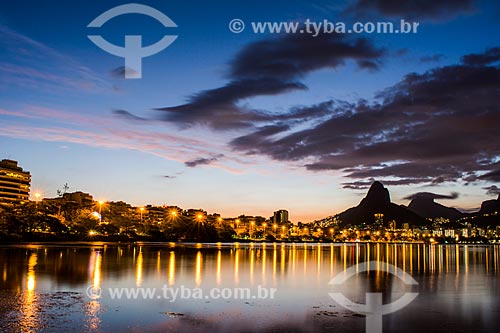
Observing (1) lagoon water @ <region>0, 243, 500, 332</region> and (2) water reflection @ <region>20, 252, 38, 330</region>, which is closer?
(2) water reflection @ <region>20, 252, 38, 330</region>

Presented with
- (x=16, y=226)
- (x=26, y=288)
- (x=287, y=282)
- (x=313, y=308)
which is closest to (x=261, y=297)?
(x=313, y=308)

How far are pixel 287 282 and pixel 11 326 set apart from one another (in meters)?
21.2

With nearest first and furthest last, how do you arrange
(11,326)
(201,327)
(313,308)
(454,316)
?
1. (11,326)
2. (201,327)
3. (454,316)
4. (313,308)

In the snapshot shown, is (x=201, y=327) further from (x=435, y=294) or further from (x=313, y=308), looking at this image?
(x=435, y=294)

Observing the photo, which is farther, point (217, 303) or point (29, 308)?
point (217, 303)

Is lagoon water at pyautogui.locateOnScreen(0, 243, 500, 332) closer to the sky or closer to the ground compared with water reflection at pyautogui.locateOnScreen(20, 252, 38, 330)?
closer to the ground

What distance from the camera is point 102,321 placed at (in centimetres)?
1895

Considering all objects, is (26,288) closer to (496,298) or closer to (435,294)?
(435,294)

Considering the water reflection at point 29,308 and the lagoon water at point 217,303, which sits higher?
the water reflection at point 29,308

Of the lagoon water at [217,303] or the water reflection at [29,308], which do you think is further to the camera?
the lagoon water at [217,303]

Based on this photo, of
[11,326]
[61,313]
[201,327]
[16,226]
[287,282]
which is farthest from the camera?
[16,226]

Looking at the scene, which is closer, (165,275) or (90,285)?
(90,285)

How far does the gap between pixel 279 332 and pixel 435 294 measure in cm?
1574

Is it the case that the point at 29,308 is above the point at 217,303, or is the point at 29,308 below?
above
